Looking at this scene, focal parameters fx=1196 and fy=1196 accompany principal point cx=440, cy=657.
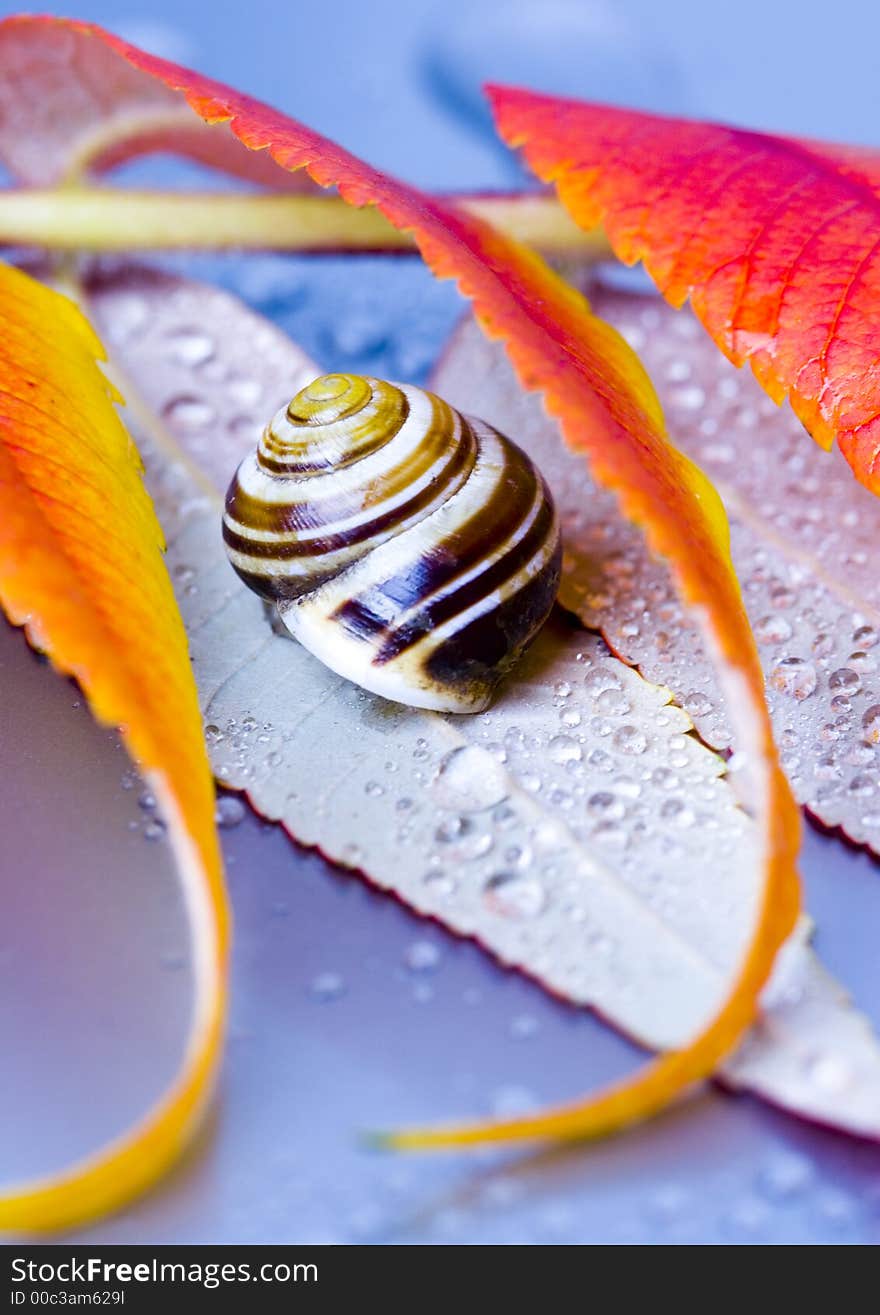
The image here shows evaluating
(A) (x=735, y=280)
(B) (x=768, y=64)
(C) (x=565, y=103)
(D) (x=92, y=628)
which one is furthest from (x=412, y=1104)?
(B) (x=768, y=64)

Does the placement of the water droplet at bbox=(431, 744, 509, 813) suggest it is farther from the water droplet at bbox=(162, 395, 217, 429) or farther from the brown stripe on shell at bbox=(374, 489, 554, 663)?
the water droplet at bbox=(162, 395, 217, 429)

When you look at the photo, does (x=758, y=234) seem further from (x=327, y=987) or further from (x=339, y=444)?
(x=327, y=987)

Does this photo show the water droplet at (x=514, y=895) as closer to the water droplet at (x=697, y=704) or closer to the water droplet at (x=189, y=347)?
the water droplet at (x=697, y=704)

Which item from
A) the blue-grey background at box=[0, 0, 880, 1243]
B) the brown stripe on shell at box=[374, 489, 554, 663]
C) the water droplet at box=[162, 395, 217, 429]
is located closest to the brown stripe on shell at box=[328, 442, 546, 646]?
the brown stripe on shell at box=[374, 489, 554, 663]

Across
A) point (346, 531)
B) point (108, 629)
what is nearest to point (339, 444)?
point (346, 531)

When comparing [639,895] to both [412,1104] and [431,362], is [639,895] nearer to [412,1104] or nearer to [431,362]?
[412,1104]
